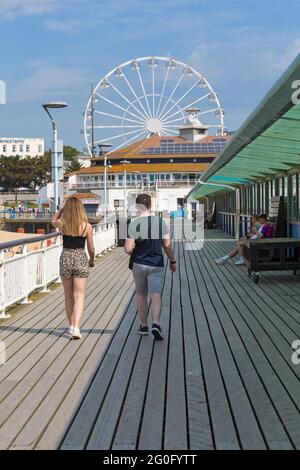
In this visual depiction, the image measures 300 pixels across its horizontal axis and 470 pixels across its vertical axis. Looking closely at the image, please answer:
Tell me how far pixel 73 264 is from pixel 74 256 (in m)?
0.07

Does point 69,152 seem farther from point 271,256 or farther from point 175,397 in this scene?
point 175,397

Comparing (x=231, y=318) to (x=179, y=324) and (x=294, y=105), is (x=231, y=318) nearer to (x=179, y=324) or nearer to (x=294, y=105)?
(x=179, y=324)

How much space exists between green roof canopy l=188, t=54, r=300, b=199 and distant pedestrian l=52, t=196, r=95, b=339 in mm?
1821

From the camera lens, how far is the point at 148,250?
5.81 meters

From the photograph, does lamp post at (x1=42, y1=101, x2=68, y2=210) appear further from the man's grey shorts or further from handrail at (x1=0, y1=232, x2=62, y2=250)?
the man's grey shorts

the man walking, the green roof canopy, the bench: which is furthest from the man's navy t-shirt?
the bench

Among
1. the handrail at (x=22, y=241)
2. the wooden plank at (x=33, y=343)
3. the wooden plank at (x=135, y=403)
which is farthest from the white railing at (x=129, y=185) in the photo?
the wooden plank at (x=135, y=403)

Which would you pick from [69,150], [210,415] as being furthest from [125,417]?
[69,150]

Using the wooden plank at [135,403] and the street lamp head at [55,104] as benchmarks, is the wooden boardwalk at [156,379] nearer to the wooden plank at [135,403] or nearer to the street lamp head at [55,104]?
the wooden plank at [135,403]

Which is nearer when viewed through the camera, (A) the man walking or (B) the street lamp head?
(A) the man walking

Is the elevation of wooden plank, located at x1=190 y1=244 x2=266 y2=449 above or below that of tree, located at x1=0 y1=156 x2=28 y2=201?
below

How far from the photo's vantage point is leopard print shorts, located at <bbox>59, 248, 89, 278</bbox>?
5.82 metres

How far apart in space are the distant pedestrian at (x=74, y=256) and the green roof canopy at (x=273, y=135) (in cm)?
182

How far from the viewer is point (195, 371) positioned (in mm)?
4641
